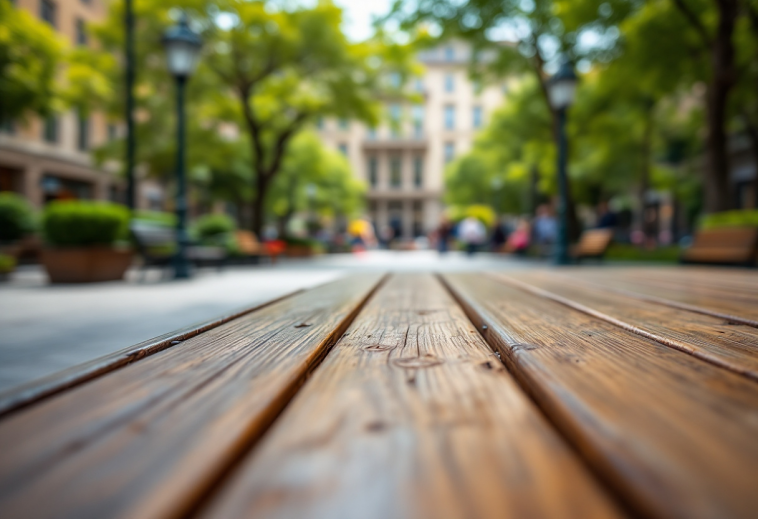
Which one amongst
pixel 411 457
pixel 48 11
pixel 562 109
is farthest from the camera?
pixel 48 11

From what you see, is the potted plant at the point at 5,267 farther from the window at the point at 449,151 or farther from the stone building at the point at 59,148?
the window at the point at 449,151

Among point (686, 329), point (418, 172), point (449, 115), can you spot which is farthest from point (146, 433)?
point (449, 115)

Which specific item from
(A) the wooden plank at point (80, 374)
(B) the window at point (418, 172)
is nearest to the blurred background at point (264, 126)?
(A) the wooden plank at point (80, 374)

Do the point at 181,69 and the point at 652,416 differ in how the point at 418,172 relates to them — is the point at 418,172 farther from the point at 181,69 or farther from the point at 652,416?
the point at 652,416

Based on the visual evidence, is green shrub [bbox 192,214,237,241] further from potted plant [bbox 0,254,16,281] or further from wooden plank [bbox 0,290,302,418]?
wooden plank [bbox 0,290,302,418]

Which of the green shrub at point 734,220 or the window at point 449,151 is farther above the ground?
the window at point 449,151

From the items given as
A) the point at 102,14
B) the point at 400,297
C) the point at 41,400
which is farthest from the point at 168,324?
the point at 102,14

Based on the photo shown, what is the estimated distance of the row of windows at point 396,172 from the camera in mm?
51844

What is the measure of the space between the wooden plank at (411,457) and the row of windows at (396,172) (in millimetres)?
52031

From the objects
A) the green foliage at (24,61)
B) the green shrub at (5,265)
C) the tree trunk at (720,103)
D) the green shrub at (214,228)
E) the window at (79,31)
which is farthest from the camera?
the window at (79,31)

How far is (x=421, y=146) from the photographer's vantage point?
50844mm

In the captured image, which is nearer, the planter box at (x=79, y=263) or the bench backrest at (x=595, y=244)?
the planter box at (x=79, y=263)

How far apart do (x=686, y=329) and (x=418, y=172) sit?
171 ft

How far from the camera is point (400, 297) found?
6.46 feet
